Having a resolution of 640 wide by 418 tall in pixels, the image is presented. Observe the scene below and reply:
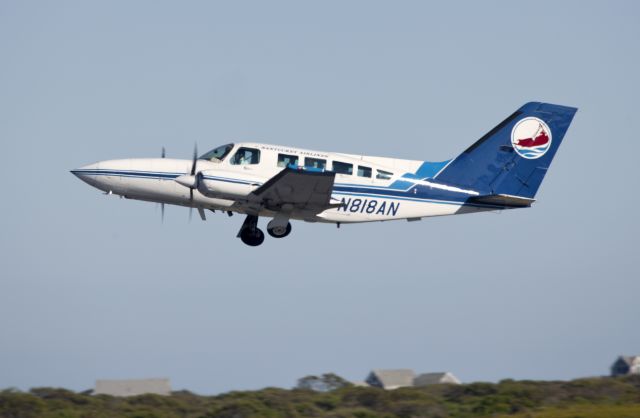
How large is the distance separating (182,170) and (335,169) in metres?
4.10

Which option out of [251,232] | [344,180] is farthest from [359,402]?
[344,180]

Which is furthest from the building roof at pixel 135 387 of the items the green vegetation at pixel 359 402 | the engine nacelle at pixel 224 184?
the engine nacelle at pixel 224 184

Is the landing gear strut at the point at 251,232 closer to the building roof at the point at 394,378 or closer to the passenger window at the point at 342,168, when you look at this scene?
the passenger window at the point at 342,168

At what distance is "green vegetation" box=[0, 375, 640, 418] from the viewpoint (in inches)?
1134

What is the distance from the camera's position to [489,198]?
28938 mm

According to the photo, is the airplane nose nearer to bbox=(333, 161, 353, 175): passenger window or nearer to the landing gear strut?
the landing gear strut

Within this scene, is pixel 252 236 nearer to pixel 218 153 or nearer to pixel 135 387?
A: pixel 218 153

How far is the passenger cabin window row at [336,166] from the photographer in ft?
91.3

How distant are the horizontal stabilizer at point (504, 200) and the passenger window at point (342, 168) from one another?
353cm

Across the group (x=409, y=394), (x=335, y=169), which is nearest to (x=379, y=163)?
(x=335, y=169)

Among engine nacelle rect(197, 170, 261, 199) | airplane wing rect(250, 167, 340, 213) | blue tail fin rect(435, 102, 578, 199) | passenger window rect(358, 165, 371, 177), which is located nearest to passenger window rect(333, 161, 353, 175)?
passenger window rect(358, 165, 371, 177)

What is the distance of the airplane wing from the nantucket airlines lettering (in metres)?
0.56

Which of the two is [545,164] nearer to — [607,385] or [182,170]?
[607,385]

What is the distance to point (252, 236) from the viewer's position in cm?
2934
